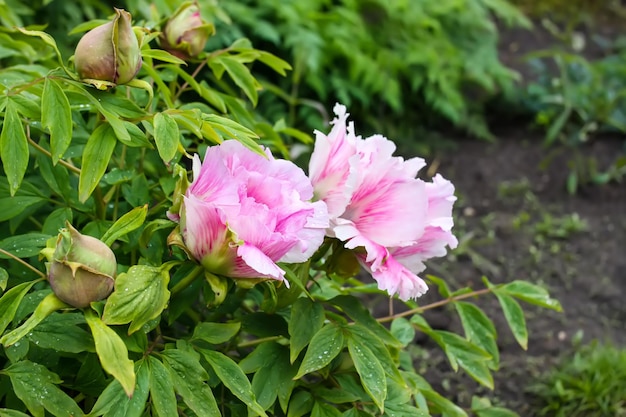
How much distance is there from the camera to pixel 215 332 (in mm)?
958

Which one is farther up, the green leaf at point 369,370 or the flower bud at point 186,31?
the flower bud at point 186,31

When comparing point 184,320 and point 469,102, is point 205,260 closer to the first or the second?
point 184,320

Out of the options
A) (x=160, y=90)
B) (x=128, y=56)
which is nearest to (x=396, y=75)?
(x=160, y=90)

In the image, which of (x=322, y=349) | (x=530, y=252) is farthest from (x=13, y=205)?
(x=530, y=252)

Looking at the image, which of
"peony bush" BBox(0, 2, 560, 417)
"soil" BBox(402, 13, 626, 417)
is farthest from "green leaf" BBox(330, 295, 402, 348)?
"soil" BBox(402, 13, 626, 417)

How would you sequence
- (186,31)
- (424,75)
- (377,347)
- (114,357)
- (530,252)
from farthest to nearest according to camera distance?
(424,75)
(530,252)
(186,31)
(377,347)
(114,357)

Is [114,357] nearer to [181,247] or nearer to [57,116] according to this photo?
[181,247]

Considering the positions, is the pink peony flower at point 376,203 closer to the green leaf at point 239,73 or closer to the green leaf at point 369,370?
the green leaf at point 369,370

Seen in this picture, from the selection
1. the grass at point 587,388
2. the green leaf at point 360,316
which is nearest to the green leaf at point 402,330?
the green leaf at point 360,316

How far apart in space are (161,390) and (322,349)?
0.20 meters

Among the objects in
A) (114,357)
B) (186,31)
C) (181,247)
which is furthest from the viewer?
(186,31)

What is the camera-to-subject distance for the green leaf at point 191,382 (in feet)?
2.85

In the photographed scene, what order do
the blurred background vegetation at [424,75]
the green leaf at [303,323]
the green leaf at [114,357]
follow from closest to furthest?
the green leaf at [114,357], the green leaf at [303,323], the blurred background vegetation at [424,75]

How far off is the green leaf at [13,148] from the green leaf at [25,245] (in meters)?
0.08
